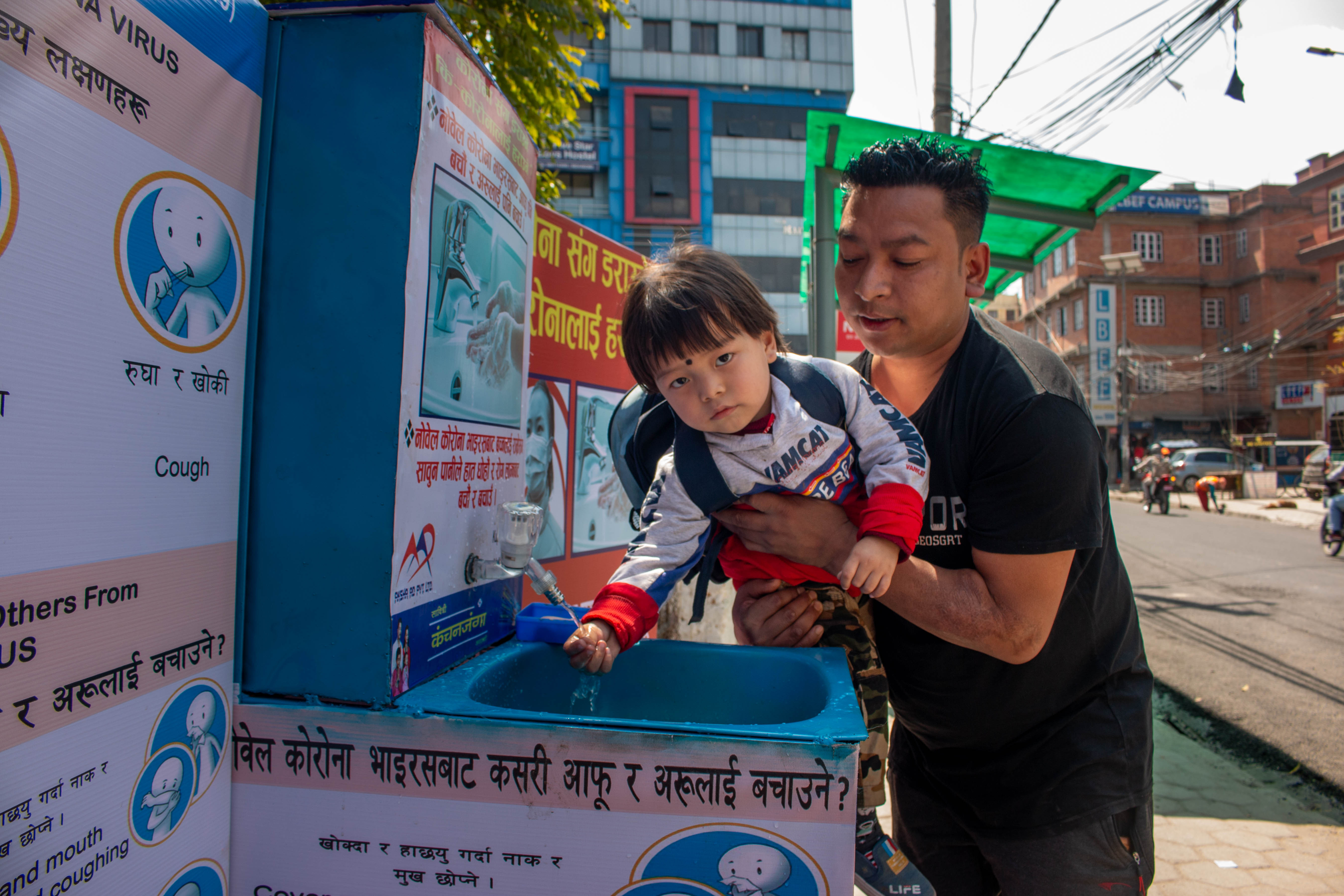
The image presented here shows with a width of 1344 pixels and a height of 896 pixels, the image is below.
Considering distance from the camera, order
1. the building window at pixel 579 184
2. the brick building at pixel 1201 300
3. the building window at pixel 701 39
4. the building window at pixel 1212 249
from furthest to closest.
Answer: the building window at pixel 1212 249
the brick building at pixel 1201 300
the building window at pixel 701 39
the building window at pixel 579 184

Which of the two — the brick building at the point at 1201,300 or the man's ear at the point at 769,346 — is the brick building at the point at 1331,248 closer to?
the brick building at the point at 1201,300

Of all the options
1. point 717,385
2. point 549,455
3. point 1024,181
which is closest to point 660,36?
point 1024,181

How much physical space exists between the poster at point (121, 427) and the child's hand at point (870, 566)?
101 cm

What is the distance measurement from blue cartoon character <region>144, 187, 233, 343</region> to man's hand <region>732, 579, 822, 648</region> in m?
1.09

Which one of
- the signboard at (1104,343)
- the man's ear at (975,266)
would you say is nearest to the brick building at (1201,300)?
the signboard at (1104,343)

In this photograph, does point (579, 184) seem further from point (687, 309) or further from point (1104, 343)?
point (687, 309)

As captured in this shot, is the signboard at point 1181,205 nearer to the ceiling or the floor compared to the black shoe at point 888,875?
nearer to the ceiling

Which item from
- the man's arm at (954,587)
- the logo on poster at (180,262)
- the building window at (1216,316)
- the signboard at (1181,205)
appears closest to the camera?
the logo on poster at (180,262)

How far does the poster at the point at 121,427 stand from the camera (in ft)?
2.60

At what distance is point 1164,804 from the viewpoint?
3.59 m

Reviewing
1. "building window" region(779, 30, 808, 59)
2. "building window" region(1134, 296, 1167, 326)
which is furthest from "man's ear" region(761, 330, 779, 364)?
"building window" region(1134, 296, 1167, 326)

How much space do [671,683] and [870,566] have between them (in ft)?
1.43

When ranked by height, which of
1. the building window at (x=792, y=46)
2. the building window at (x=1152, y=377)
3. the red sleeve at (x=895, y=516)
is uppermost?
the building window at (x=792, y=46)

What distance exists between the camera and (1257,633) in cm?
636
